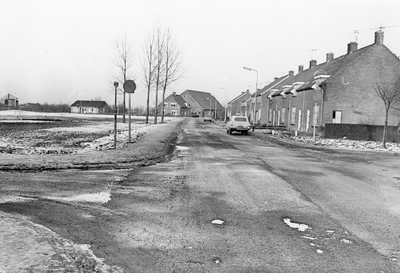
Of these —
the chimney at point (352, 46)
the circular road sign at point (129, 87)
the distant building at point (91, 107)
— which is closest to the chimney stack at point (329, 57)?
the chimney at point (352, 46)

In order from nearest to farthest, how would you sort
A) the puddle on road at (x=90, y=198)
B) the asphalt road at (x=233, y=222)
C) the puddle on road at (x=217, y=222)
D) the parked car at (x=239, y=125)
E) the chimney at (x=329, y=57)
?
the asphalt road at (x=233, y=222) → the puddle on road at (x=217, y=222) → the puddle on road at (x=90, y=198) → the parked car at (x=239, y=125) → the chimney at (x=329, y=57)

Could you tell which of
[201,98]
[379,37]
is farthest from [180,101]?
[379,37]

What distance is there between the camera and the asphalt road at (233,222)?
13.6ft

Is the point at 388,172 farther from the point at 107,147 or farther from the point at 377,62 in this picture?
the point at 377,62

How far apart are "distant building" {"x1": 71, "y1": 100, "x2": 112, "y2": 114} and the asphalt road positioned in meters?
135

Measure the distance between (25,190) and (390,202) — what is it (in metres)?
7.63

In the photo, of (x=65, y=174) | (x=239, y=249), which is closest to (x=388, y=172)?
(x=239, y=249)

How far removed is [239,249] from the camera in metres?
4.49

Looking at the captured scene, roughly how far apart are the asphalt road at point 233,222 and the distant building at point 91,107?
134864 mm

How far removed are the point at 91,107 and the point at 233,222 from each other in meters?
142

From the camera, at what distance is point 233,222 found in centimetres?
561

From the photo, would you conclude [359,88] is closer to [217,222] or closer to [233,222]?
[233,222]

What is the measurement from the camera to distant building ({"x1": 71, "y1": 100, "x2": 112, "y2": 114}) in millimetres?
139000

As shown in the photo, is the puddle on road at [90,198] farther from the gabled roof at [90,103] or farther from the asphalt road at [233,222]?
the gabled roof at [90,103]
